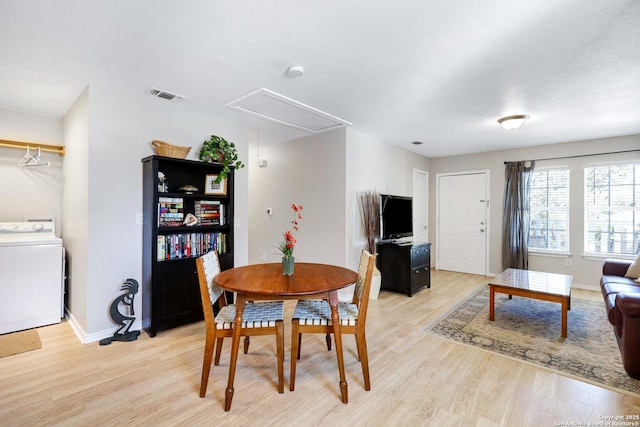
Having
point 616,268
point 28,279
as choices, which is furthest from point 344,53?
point 616,268

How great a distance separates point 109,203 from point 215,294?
5.11ft

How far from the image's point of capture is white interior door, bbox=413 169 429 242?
5.82 m

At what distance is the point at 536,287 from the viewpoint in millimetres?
3135

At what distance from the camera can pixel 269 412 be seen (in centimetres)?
180

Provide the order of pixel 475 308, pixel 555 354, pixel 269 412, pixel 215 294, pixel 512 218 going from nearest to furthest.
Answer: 1. pixel 269 412
2. pixel 215 294
3. pixel 555 354
4. pixel 475 308
5. pixel 512 218

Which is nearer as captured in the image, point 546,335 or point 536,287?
point 546,335

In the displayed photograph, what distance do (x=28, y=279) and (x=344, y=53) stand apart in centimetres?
367

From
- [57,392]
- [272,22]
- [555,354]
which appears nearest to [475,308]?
[555,354]

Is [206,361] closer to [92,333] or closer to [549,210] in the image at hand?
[92,333]

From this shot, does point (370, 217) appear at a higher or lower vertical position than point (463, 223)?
higher

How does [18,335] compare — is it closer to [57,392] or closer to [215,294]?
[57,392]

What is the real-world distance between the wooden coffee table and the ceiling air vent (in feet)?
12.6

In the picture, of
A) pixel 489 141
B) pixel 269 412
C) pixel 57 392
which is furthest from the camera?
pixel 489 141

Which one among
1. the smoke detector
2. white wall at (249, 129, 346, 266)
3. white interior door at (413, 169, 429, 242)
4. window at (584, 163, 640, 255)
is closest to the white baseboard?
white wall at (249, 129, 346, 266)
